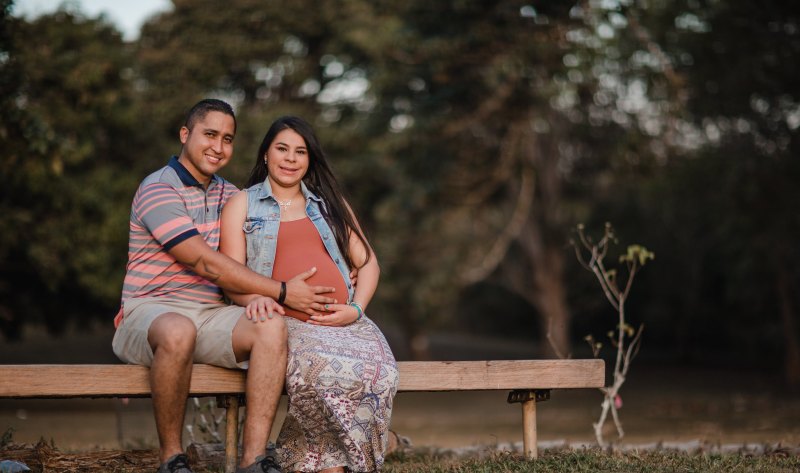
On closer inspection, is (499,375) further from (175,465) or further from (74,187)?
(74,187)

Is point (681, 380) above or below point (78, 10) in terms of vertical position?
below

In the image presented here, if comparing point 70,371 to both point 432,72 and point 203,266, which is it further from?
point 432,72

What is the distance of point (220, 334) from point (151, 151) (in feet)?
54.5

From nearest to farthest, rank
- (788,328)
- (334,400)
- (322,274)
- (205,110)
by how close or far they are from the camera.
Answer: (334,400) → (322,274) → (205,110) → (788,328)

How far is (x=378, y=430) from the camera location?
4.27m

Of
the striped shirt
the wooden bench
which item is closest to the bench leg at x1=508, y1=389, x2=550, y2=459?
the wooden bench

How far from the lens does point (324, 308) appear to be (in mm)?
4406

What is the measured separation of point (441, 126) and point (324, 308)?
45.3 feet

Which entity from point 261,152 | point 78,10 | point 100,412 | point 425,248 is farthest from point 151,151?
point 261,152

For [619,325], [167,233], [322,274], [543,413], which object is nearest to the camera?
[167,233]

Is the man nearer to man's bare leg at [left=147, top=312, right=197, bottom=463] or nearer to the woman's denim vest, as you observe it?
man's bare leg at [left=147, top=312, right=197, bottom=463]

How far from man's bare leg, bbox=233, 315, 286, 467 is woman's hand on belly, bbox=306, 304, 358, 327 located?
1.00ft

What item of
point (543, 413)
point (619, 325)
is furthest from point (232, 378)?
point (543, 413)

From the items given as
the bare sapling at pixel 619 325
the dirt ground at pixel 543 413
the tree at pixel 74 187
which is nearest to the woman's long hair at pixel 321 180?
the bare sapling at pixel 619 325
